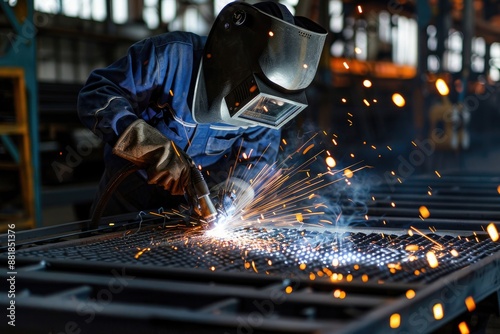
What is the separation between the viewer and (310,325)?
1.05 metres

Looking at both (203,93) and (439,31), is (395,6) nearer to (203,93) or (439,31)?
(439,31)

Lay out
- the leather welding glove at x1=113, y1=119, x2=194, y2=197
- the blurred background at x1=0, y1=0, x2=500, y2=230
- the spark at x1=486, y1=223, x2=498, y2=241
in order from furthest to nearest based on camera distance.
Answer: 1. the blurred background at x1=0, y1=0, x2=500, y2=230
2. the leather welding glove at x1=113, y1=119, x2=194, y2=197
3. the spark at x1=486, y1=223, x2=498, y2=241

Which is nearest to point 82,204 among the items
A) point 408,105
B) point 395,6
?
point 408,105

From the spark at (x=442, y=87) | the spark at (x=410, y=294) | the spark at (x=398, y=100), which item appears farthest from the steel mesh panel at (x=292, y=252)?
the spark at (x=398, y=100)

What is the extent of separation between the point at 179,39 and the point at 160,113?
298mm

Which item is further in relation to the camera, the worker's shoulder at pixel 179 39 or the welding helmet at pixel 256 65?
the worker's shoulder at pixel 179 39

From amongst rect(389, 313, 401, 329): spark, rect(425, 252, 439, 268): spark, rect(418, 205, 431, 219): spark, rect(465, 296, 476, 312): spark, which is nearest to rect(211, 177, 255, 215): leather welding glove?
rect(418, 205, 431, 219): spark

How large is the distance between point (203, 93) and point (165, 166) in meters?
0.33

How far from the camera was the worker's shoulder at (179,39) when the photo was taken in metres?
2.43

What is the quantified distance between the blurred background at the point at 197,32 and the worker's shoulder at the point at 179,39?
3.32 ft

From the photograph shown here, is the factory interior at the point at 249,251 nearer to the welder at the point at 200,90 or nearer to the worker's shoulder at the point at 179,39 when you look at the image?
the welder at the point at 200,90

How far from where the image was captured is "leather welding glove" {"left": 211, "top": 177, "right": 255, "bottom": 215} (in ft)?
7.97

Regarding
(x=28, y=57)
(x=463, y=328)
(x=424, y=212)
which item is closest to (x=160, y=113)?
(x=424, y=212)

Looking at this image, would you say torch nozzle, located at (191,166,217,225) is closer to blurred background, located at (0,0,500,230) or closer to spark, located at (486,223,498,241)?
spark, located at (486,223,498,241)
